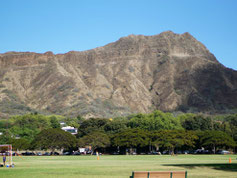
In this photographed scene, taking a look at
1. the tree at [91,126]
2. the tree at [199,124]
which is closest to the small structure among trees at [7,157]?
the tree at [91,126]

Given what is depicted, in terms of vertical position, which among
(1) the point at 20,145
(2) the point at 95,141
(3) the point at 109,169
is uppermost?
(2) the point at 95,141

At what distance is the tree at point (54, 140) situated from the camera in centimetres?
12400

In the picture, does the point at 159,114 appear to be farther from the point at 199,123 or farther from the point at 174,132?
the point at 174,132

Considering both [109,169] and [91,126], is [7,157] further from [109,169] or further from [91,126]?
[91,126]

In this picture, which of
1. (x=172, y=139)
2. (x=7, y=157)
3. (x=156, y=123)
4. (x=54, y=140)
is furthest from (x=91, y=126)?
(x=7, y=157)

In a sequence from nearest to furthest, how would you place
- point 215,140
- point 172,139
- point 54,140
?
point 172,139 → point 215,140 → point 54,140

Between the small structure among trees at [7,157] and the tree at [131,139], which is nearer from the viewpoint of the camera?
the small structure among trees at [7,157]

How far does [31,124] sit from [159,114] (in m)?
55.2

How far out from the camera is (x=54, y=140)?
125 meters

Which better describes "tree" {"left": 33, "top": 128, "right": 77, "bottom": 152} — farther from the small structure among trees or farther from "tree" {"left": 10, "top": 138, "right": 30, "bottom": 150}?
the small structure among trees

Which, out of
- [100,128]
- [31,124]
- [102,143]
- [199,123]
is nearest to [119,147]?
[102,143]

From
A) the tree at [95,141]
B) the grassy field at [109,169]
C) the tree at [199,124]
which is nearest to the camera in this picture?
the grassy field at [109,169]

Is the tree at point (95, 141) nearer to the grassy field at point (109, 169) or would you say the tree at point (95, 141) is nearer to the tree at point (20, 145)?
the tree at point (20, 145)

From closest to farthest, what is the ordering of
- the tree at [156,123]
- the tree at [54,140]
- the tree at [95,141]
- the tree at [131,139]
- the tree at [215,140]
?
the tree at [215,140] < the tree at [131,139] < the tree at [54,140] < the tree at [95,141] < the tree at [156,123]
